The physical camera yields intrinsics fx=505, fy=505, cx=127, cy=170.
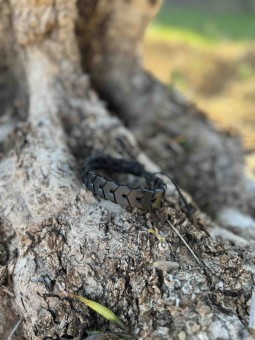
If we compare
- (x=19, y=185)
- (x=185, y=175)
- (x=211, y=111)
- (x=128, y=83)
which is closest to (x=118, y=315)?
(x=19, y=185)

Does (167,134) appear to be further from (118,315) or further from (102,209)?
(118,315)

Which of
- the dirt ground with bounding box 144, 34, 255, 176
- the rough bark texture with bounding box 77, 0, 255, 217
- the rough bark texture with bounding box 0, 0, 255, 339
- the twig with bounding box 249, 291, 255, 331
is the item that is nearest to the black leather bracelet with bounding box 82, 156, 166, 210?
the rough bark texture with bounding box 0, 0, 255, 339

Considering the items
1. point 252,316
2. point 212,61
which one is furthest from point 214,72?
point 252,316

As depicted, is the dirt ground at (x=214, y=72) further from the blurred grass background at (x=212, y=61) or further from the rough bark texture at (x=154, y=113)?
the rough bark texture at (x=154, y=113)

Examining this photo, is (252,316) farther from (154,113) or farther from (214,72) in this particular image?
(214,72)

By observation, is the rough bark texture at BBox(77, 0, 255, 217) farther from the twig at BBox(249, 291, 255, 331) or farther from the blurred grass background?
the twig at BBox(249, 291, 255, 331)

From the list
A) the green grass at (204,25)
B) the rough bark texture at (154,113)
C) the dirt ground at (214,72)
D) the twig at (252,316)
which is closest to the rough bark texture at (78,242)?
the twig at (252,316)
